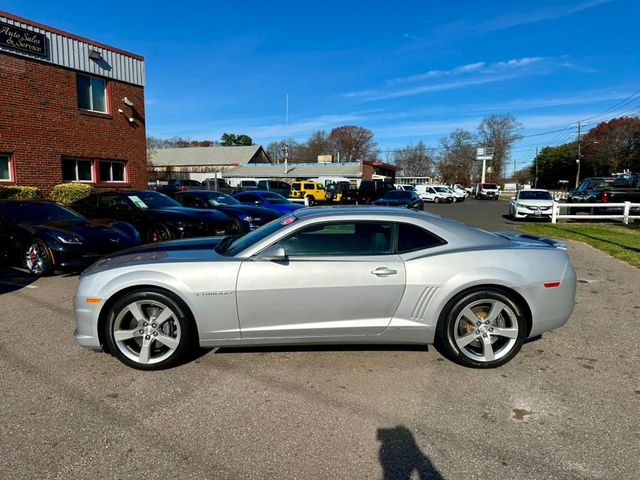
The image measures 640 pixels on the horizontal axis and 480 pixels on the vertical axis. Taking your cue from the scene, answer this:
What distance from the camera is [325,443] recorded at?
2656mm

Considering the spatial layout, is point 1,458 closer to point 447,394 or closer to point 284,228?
point 284,228

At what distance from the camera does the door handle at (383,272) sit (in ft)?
11.6

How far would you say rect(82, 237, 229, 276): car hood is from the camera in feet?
12.1

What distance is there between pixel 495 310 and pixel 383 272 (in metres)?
1.04

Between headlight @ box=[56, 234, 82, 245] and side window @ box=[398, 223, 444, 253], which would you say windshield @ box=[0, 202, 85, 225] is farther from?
side window @ box=[398, 223, 444, 253]

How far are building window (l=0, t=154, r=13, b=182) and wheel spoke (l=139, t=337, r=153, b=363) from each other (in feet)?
45.8

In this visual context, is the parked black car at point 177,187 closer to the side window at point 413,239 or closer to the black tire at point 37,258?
the black tire at point 37,258

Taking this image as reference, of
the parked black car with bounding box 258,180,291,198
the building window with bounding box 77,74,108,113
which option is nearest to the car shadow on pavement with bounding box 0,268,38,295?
the building window with bounding box 77,74,108,113

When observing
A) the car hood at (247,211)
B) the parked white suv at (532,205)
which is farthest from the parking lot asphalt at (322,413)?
the parked white suv at (532,205)

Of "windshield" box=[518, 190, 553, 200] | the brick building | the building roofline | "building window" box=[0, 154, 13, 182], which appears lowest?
"windshield" box=[518, 190, 553, 200]

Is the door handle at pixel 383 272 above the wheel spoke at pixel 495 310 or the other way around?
above

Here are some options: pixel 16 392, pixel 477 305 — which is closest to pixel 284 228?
pixel 477 305

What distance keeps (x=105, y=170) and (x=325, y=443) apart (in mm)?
17268

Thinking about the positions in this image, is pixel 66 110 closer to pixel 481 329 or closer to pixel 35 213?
pixel 35 213
